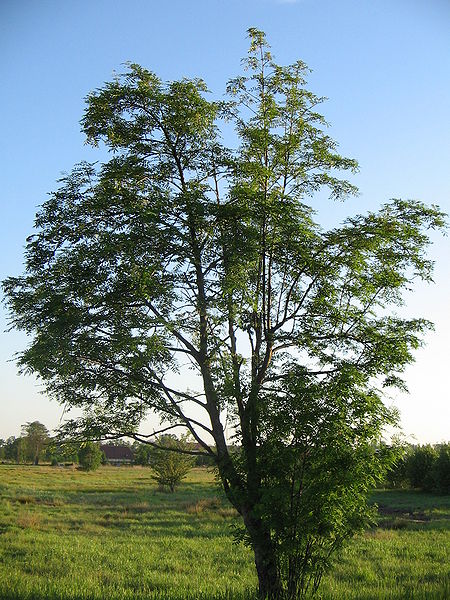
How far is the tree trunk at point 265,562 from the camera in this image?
10.5 meters

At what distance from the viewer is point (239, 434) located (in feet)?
35.3

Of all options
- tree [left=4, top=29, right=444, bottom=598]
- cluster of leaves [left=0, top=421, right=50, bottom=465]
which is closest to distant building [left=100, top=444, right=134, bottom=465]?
cluster of leaves [left=0, top=421, right=50, bottom=465]

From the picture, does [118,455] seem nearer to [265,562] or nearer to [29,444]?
[29,444]

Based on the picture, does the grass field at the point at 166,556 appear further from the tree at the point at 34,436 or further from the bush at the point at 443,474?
the tree at the point at 34,436

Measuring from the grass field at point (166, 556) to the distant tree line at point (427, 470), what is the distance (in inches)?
629

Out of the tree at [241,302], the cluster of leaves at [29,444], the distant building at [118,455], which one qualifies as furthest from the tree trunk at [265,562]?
the distant building at [118,455]

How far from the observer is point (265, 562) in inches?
412

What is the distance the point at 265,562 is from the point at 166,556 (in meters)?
8.98

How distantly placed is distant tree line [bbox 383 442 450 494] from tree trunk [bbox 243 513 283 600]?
39072 mm

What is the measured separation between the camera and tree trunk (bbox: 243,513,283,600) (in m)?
10.5

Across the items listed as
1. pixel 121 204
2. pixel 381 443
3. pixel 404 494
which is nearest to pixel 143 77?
pixel 121 204

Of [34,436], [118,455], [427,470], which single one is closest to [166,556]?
[427,470]

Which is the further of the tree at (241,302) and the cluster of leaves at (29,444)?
the cluster of leaves at (29,444)

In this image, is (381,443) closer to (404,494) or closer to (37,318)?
(37,318)
